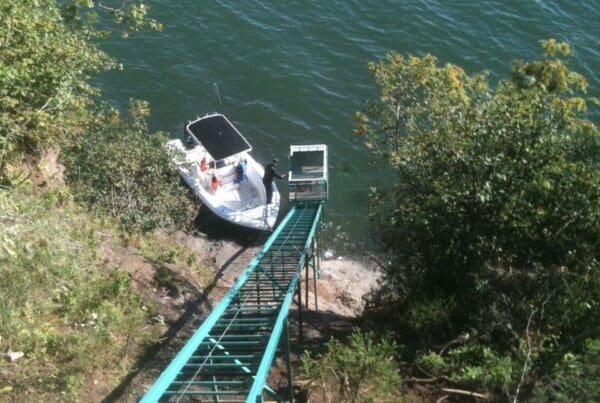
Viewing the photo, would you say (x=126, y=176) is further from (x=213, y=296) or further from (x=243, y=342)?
(x=243, y=342)

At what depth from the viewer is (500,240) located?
1251cm

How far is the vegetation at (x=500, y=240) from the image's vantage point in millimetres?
10961

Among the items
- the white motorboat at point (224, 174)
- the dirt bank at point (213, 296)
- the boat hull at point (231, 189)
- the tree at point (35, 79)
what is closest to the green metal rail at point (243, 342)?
the dirt bank at point (213, 296)

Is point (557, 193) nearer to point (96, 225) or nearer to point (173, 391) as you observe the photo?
point (173, 391)

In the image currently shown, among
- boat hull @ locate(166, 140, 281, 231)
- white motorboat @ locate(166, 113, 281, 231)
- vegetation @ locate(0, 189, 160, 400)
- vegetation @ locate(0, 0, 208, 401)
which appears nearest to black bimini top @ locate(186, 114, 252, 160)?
white motorboat @ locate(166, 113, 281, 231)

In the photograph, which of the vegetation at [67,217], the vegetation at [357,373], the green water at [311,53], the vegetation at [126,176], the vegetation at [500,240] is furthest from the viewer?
the green water at [311,53]

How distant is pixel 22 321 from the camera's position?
10375 mm

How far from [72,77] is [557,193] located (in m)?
9.68

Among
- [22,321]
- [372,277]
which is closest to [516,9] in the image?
[372,277]

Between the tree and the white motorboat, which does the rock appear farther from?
the white motorboat

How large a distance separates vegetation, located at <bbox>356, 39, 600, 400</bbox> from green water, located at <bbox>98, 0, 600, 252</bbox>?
9.74 metres

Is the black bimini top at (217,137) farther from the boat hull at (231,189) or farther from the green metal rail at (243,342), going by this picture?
the green metal rail at (243,342)

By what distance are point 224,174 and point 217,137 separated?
3.91 feet

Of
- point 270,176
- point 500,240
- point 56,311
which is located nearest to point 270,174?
point 270,176
